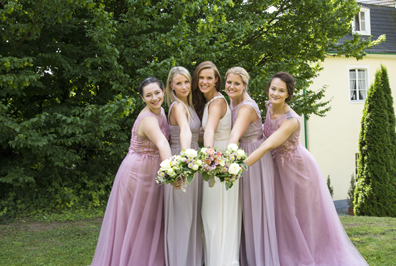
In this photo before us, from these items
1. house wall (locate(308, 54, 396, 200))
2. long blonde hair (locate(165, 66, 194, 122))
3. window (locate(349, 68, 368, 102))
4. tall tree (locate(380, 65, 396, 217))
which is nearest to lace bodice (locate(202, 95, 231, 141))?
long blonde hair (locate(165, 66, 194, 122))

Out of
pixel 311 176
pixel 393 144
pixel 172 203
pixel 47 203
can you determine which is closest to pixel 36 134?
pixel 47 203

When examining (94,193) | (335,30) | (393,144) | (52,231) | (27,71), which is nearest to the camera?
(27,71)

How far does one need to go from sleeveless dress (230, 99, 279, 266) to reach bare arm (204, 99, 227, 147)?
0.22m

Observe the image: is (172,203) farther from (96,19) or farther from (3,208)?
(3,208)

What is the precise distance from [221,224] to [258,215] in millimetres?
465

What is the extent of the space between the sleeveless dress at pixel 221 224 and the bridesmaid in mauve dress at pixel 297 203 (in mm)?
597

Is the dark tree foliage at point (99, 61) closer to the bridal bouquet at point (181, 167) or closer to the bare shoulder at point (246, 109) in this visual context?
the bare shoulder at point (246, 109)

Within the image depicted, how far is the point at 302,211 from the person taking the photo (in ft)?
15.1

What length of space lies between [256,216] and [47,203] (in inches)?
247

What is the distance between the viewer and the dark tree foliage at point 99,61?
22.7 ft

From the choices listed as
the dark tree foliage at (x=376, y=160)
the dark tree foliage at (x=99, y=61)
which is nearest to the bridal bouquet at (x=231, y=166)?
the dark tree foliage at (x=99, y=61)

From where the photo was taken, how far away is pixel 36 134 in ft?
22.3

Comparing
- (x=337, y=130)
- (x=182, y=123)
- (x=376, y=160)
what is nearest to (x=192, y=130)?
(x=182, y=123)

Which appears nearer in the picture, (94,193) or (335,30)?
(94,193)
